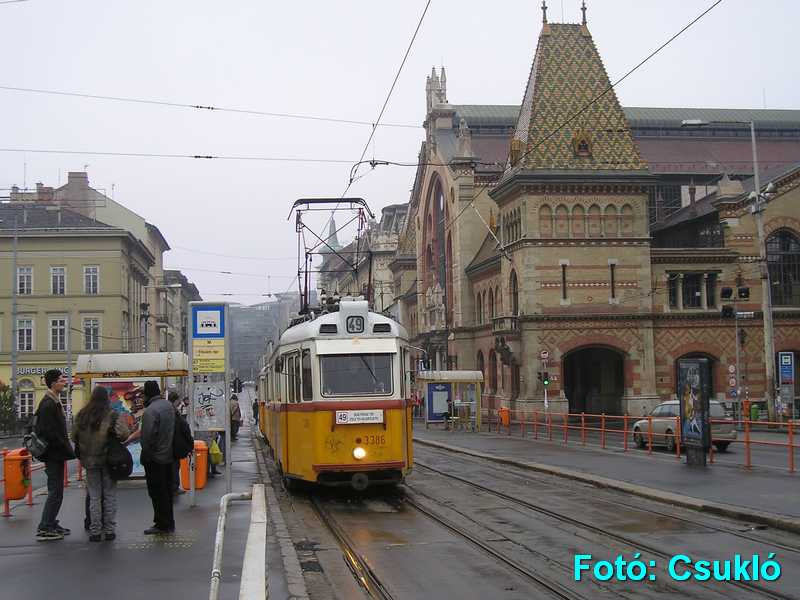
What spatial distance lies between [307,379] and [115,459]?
5549 millimetres

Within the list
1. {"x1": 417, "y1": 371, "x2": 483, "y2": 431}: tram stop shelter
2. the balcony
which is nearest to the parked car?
{"x1": 417, "y1": 371, "x2": 483, "y2": 431}: tram stop shelter

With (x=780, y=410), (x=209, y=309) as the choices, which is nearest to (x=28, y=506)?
(x=209, y=309)

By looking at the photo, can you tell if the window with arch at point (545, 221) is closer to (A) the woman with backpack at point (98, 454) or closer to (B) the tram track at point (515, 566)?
(B) the tram track at point (515, 566)

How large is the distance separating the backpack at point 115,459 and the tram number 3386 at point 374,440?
534 cm

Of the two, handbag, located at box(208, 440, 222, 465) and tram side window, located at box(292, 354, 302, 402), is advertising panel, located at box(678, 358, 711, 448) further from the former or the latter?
handbag, located at box(208, 440, 222, 465)

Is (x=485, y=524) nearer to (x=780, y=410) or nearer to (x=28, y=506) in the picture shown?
(x=28, y=506)

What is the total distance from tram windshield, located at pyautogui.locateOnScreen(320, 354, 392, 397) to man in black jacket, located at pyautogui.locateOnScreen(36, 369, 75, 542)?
5287mm

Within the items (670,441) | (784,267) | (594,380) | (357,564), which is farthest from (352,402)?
(784,267)

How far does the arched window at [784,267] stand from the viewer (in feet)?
176

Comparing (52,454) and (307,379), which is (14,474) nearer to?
(52,454)

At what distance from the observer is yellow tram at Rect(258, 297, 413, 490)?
16.2 meters

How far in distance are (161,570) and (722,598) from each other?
5.12 metres

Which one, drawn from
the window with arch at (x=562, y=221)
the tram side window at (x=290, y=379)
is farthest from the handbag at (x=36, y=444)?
the window with arch at (x=562, y=221)

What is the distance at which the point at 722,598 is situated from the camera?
895 cm
